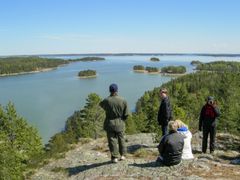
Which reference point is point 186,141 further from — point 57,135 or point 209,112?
point 57,135

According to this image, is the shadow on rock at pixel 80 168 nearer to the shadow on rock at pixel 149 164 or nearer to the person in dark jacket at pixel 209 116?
the shadow on rock at pixel 149 164

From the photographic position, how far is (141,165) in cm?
952

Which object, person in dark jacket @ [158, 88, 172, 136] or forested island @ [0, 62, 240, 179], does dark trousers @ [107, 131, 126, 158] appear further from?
forested island @ [0, 62, 240, 179]

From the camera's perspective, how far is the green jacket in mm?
9211

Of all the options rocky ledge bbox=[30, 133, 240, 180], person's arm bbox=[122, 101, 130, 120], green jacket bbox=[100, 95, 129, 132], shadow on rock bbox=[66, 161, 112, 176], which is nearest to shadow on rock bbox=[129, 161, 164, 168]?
rocky ledge bbox=[30, 133, 240, 180]

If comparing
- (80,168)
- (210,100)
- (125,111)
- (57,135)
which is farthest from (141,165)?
(57,135)

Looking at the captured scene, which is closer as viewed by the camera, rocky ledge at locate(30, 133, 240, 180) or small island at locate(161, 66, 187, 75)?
rocky ledge at locate(30, 133, 240, 180)

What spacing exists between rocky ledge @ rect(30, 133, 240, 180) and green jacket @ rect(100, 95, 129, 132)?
1149mm

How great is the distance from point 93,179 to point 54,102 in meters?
73.8

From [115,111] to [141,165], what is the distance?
170cm

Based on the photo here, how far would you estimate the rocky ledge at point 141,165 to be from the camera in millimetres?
8672

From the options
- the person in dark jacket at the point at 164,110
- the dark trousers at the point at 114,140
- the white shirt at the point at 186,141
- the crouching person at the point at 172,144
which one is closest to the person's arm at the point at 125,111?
the dark trousers at the point at 114,140

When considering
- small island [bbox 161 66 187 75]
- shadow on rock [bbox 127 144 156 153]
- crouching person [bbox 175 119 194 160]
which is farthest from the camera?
small island [bbox 161 66 187 75]

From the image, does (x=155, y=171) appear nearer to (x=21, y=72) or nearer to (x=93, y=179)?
(x=93, y=179)
